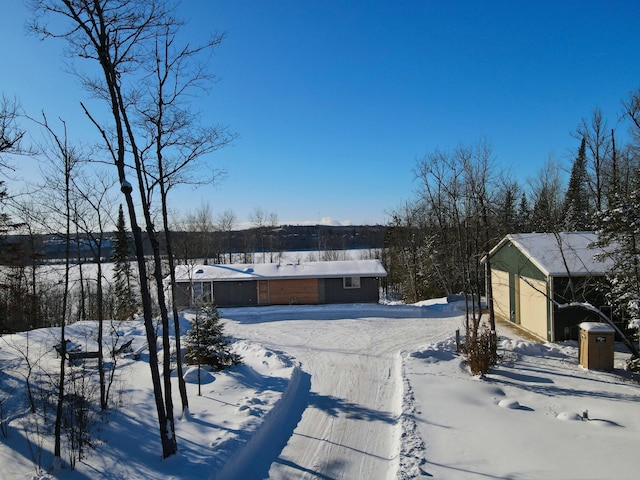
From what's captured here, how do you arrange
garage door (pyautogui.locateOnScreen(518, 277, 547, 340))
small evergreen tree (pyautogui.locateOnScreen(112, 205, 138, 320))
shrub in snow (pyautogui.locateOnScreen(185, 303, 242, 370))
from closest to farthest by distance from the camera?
shrub in snow (pyautogui.locateOnScreen(185, 303, 242, 370)) → garage door (pyautogui.locateOnScreen(518, 277, 547, 340)) → small evergreen tree (pyautogui.locateOnScreen(112, 205, 138, 320))

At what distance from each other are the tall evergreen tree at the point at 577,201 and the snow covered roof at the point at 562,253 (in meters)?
8.16

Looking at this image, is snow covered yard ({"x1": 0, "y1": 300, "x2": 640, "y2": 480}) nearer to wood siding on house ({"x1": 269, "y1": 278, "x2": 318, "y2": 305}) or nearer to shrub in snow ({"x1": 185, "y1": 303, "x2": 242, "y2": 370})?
shrub in snow ({"x1": 185, "y1": 303, "x2": 242, "y2": 370})

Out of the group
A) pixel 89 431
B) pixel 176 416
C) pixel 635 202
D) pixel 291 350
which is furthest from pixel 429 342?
pixel 89 431

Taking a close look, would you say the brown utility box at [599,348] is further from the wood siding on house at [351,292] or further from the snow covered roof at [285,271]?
the wood siding on house at [351,292]

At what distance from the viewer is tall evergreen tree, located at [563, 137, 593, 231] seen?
24531 millimetres

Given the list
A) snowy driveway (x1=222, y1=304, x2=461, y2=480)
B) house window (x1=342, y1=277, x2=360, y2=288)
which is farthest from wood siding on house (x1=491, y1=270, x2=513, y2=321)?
house window (x1=342, y1=277, x2=360, y2=288)

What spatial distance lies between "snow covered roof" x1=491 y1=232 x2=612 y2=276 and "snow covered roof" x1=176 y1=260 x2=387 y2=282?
8969 mm

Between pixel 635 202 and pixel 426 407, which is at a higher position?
pixel 635 202

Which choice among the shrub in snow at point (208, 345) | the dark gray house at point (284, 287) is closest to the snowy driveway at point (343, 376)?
the dark gray house at point (284, 287)

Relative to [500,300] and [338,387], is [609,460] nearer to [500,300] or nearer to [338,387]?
[338,387]

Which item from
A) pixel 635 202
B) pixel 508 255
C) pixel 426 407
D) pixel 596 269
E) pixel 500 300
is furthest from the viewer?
Answer: pixel 500 300

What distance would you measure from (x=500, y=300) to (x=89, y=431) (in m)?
18.9

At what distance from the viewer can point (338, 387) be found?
1041cm

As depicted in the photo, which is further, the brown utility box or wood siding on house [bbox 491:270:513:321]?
wood siding on house [bbox 491:270:513:321]
